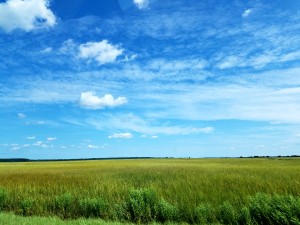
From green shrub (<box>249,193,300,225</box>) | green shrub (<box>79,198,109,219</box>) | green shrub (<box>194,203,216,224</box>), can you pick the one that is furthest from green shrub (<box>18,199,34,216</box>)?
green shrub (<box>249,193,300,225</box>)

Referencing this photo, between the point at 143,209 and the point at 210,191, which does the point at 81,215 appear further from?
the point at 210,191

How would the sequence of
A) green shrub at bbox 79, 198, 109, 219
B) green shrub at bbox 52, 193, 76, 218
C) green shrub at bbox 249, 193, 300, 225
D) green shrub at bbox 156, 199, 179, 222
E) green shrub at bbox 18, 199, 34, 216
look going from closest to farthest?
green shrub at bbox 249, 193, 300, 225 → green shrub at bbox 156, 199, 179, 222 → green shrub at bbox 79, 198, 109, 219 → green shrub at bbox 52, 193, 76, 218 → green shrub at bbox 18, 199, 34, 216

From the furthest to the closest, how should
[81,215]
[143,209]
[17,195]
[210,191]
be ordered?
[17,195]
[210,191]
[81,215]
[143,209]

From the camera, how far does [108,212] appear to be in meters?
12.7

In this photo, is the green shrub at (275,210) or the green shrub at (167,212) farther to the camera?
the green shrub at (167,212)

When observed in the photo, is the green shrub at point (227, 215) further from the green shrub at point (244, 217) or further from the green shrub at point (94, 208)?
the green shrub at point (94, 208)

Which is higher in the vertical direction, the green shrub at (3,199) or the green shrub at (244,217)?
the green shrub at (3,199)

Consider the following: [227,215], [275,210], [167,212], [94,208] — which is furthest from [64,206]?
[275,210]

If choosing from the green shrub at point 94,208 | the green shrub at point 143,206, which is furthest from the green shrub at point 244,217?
the green shrub at point 94,208

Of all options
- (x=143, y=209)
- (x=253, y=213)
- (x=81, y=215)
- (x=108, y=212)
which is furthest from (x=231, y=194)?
(x=81, y=215)

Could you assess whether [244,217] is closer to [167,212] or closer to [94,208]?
[167,212]

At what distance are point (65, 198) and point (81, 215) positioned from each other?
45.8 inches

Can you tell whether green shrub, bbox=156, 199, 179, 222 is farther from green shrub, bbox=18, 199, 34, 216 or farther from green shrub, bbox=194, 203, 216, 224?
green shrub, bbox=18, 199, 34, 216

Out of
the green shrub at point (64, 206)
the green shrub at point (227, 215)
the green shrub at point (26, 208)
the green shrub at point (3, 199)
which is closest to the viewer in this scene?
the green shrub at point (227, 215)
